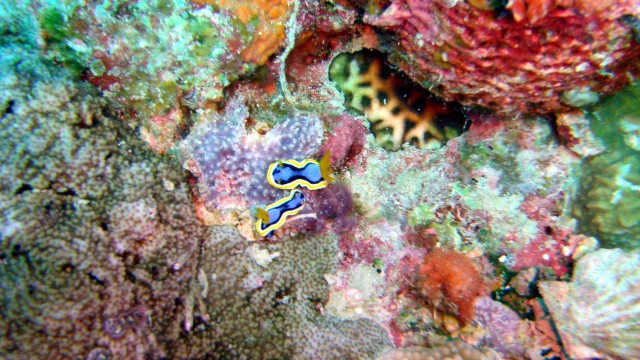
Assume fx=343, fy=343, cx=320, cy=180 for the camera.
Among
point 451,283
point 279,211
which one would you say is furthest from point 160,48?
point 451,283

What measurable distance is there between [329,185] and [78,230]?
7.14ft

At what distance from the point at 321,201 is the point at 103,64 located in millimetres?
2297

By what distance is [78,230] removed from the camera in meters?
2.64

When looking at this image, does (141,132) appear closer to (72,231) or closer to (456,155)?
(72,231)

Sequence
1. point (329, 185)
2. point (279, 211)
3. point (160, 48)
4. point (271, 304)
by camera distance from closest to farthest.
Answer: point (160, 48)
point (279, 211)
point (271, 304)
point (329, 185)

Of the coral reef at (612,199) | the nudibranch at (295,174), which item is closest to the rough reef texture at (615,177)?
the coral reef at (612,199)

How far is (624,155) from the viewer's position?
11.1ft

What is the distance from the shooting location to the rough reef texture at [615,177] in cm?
328

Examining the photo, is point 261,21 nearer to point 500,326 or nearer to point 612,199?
point 500,326

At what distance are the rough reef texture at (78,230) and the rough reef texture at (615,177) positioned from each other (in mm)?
4092

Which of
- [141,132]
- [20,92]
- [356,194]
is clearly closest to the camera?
[20,92]

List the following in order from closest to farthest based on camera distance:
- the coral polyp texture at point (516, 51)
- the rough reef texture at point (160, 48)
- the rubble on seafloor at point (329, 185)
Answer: the coral polyp texture at point (516, 51) < the rubble on seafloor at point (329, 185) < the rough reef texture at point (160, 48)

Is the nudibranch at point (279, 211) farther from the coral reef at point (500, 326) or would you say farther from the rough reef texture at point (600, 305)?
the rough reef texture at point (600, 305)

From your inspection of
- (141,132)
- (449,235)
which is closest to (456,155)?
(449,235)
